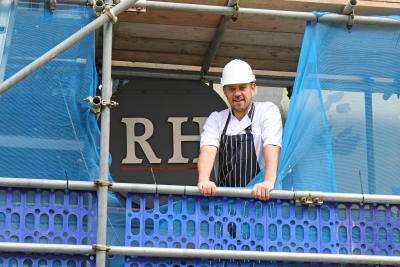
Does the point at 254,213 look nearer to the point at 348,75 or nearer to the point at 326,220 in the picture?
the point at 326,220

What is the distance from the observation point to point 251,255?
28.2 feet

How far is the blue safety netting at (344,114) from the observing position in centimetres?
905

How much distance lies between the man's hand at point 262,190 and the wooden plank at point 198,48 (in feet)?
8.99

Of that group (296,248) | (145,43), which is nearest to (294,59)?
(145,43)

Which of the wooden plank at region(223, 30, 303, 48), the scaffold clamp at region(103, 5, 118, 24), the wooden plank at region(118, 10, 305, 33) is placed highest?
the wooden plank at region(223, 30, 303, 48)

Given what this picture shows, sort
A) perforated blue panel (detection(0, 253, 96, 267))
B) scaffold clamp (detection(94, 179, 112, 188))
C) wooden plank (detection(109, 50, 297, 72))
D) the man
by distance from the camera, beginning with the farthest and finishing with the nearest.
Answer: wooden plank (detection(109, 50, 297, 72)) < the man < scaffold clamp (detection(94, 179, 112, 188)) < perforated blue panel (detection(0, 253, 96, 267))

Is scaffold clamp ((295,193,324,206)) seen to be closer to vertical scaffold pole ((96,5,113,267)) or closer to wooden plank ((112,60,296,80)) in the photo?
vertical scaffold pole ((96,5,113,267))

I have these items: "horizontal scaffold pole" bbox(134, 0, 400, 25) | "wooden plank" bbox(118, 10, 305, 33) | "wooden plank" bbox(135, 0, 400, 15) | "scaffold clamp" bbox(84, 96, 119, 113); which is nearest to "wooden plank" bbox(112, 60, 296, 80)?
"wooden plank" bbox(118, 10, 305, 33)

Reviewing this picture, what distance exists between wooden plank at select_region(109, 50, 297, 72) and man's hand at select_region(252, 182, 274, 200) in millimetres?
3045

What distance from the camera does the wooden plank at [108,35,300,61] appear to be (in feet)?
36.1

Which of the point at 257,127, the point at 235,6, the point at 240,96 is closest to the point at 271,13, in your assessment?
the point at 235,6

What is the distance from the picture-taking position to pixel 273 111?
9336mm

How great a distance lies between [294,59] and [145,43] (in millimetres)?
1718

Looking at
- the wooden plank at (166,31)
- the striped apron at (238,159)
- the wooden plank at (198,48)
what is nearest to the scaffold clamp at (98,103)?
the striped apron at (238,159)
